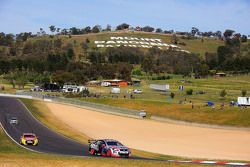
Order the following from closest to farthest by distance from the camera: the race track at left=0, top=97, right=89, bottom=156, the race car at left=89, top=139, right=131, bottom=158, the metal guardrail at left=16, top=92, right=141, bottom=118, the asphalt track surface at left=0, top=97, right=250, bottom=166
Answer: the race car at left=89, top=139, right=131, bottom=158
the asphalt track surface at left=0, top=97, right=250, bottom=166
the race track at left=0, top=97, right=89, bottom=156
the metal guardrail at left=16, top=92, right=141, bottom=118

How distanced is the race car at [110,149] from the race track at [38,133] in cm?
138

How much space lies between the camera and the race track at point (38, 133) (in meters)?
47.9

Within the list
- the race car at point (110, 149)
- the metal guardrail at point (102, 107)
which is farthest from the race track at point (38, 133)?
the metal guardrail at point (102, 107)

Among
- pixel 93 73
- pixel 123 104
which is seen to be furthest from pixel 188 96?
pixel 93 73

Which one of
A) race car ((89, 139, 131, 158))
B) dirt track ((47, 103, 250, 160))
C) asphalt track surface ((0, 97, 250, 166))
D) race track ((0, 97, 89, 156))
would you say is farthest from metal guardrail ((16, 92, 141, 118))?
race car ((89, 139, 131, 158))

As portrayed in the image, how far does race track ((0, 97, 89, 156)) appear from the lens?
47875 millimetres

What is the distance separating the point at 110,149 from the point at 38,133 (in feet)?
90.9

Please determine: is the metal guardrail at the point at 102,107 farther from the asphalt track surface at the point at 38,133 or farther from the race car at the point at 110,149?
the race car at the point at 110,149

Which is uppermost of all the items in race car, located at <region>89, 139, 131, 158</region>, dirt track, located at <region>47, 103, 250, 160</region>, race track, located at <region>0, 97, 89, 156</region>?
race car, located at <region>89, 139, 131, 158</region>

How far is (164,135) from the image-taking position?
6988 cm

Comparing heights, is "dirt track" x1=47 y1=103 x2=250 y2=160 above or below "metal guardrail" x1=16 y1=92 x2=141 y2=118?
below

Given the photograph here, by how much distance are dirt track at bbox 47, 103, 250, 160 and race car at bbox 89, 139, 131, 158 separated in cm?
996

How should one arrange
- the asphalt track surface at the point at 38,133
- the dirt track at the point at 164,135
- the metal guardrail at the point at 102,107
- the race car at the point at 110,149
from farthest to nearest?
A: 1. the metal guardrail at the point at 102,107
2. the dirt track at the point at 164,135
3. the asphalt track surface at the point at 38,133
4. the race car at the point at 110,149

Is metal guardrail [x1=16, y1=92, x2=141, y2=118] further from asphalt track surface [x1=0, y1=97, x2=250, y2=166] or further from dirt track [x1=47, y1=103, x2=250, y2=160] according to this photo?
asphalt track surface [x1=0, y1=97, x2=250, y2=166]
